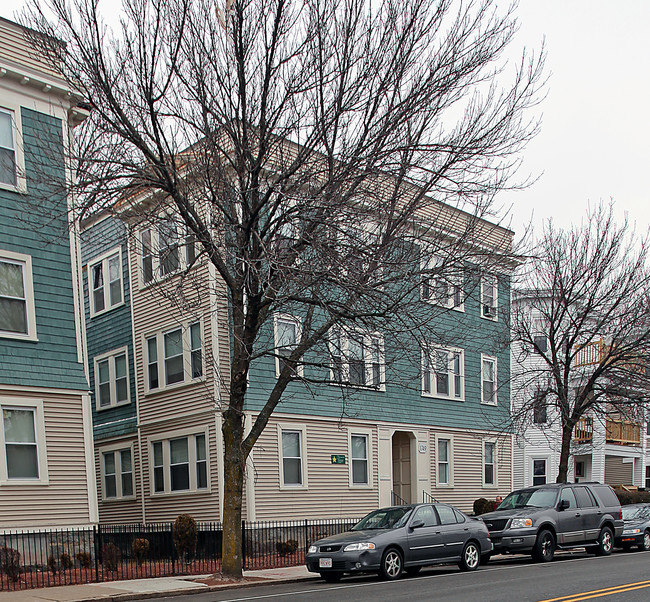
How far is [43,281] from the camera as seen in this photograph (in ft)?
58.6

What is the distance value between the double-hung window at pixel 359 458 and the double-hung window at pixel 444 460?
13.5 ft

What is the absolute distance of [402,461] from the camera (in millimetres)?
28375

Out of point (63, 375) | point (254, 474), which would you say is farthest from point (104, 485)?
point (63, 375)

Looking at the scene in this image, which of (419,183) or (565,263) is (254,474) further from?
(565,263)

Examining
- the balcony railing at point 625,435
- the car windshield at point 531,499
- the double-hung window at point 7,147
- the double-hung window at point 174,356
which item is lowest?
the balcony railing at point 625,435

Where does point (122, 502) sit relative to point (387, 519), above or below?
below

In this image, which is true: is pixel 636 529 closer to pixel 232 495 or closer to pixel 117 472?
pixel 232 495

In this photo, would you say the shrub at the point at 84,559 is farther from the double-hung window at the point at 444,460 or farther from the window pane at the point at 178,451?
the double-hung window at the point at 444,460

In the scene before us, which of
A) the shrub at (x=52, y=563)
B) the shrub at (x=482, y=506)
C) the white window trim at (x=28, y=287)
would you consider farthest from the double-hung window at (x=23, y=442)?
the shrub at (x=482, y=506)

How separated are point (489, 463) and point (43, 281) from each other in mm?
20470

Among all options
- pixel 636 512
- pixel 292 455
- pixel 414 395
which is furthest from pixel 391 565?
pixel 414 395

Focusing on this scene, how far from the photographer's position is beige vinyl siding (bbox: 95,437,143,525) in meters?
25.0

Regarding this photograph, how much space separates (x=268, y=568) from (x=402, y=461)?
1161 centimetres

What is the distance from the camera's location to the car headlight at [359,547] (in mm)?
14406
